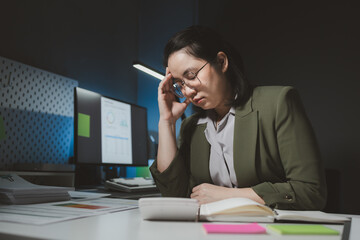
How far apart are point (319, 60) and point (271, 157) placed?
1.66 metres

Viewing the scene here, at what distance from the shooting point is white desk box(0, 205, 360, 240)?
48 centimetres

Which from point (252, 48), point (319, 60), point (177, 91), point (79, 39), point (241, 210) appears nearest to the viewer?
point (241, 210)

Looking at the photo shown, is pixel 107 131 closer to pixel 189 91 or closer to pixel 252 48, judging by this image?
pixel 189 91

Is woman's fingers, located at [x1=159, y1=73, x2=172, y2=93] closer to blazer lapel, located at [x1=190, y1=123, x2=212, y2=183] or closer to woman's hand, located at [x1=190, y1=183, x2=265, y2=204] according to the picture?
blazer lapel, located at [x1=190, y1=123, x2=212, y2=183]

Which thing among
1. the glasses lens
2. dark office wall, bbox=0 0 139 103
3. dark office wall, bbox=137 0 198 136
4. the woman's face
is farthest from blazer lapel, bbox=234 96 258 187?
dark office wall, bbox=137 0 198 136

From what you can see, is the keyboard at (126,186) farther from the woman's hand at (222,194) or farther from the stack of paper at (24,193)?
the woman's hand at (222,194)

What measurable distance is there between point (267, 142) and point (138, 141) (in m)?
1.01

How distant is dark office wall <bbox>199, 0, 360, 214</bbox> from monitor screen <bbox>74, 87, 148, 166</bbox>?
1277 millimetres

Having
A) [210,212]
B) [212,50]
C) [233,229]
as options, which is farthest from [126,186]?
[233,229]

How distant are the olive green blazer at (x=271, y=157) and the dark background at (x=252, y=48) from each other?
39.0 inches

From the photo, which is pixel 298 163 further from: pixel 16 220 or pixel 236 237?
pixel 16 220

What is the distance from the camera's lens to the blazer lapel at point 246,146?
108 cm

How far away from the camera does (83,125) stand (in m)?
1.52

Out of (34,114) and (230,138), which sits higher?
(34,114)
